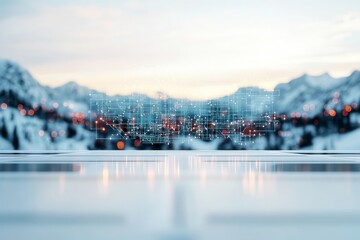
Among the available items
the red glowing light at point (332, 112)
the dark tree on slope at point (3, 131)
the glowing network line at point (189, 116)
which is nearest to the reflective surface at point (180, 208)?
the glowing network line at point (189, 116)

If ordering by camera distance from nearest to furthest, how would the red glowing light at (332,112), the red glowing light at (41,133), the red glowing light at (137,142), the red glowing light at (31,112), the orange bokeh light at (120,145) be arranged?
the red glowing light at (137,142) < the orange bokeh light at (120,145) < the red glowing light at (332,112) < the red glowing light at (41,133) < the red glowing light at (31,112)

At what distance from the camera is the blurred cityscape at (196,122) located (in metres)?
26.8

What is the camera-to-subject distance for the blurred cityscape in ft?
87.8

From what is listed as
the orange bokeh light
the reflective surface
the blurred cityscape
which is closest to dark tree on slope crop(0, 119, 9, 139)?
the blurred cityscape

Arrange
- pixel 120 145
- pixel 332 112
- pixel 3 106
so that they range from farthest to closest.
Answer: pixel 332 112 < pixel 3 106 < pixel 120 145

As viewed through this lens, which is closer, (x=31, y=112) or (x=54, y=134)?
(x=54, y=134)

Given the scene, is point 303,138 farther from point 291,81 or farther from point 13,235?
point 13,235

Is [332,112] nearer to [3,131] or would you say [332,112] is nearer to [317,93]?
[317,93]

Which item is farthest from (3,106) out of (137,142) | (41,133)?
(137,142)

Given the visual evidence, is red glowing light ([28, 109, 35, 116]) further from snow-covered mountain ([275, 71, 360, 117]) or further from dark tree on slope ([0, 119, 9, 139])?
snow-covered mountain ([275, 71, 360, 117])

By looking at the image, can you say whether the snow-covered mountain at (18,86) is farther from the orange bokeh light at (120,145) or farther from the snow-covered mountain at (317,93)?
the snow-covered mountain at (317,93)

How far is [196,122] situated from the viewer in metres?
26.8

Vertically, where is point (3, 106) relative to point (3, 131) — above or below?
above

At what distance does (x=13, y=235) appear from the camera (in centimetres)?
459
